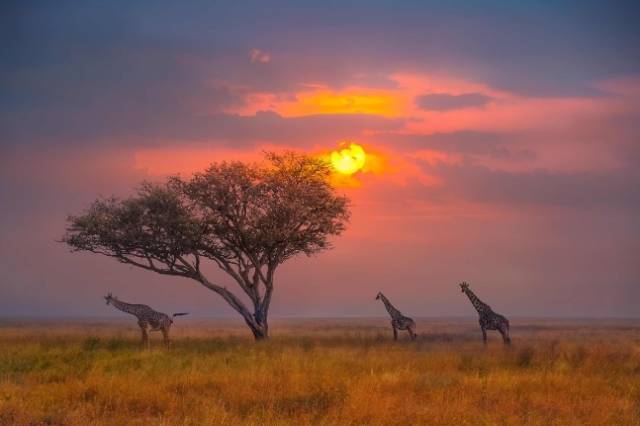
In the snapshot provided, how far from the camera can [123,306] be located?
3306cm

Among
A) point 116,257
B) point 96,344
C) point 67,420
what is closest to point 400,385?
point 67,420

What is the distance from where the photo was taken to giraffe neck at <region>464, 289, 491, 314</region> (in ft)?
107

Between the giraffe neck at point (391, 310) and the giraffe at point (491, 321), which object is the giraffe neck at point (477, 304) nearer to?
the giraffe at point (491, 321)

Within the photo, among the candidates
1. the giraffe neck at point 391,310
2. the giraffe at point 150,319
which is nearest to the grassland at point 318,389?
the giraffe at point 150,319

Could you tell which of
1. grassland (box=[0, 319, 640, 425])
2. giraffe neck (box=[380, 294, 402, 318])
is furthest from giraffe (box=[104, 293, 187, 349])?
giraffe neck (box=[380, 294, 402, 318])

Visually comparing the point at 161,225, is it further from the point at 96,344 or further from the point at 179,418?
the point at 179,418

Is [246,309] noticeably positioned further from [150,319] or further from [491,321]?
[491,321]

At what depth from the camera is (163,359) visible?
2292cm

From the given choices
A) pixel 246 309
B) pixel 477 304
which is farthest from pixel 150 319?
pixel 477 304

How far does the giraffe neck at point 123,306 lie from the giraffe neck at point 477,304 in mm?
14569

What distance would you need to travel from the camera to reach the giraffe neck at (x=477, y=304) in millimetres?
32625

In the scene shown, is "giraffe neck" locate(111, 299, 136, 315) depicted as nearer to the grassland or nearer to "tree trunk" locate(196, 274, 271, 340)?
"tree trunk" locate(196, 274, 271, 340)

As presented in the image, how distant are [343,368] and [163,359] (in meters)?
5.87

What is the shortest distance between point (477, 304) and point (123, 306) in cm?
1536
